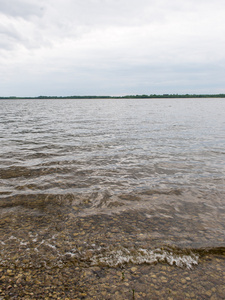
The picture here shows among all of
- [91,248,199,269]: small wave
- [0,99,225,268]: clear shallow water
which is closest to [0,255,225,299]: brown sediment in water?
[91,248,199,269]: small wave

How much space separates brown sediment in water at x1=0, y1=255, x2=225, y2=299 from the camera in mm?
3465

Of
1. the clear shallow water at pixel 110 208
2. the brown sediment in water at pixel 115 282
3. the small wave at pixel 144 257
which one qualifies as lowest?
the clear shallow water at pixel 110 208

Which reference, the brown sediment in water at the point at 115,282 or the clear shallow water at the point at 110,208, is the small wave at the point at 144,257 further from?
the brown sediment in water at the point at 115,282

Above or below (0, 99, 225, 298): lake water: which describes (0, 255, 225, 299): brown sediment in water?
above

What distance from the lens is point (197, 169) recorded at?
410 inches

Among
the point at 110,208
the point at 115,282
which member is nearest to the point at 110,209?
the point at 110,208

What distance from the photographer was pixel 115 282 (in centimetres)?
375

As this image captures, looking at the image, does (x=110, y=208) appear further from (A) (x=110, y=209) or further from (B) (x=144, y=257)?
(B) (x=144, y=257)

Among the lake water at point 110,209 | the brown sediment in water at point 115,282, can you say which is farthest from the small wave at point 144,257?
the brown sediment in water at point 115,282

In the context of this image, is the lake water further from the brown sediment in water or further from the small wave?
the brown sediment in water

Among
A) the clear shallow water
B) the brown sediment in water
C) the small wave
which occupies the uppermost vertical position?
the brown sediment in water

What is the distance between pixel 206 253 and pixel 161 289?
4.96ft

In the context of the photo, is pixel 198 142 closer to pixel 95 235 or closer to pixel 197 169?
pixel 197 169

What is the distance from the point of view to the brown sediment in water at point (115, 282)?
3.46 metres
